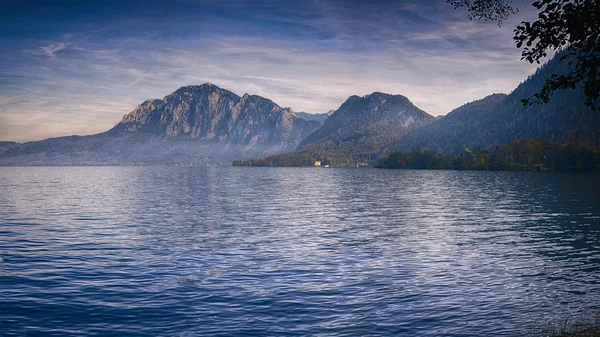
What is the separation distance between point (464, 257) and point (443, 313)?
49.2 ft

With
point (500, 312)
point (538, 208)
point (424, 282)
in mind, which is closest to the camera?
point (500, 312)

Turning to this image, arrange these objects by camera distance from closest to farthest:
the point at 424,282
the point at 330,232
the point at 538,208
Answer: the point at 424,282 → the point at 330,232 → the point at 538,208

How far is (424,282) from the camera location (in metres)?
27.9

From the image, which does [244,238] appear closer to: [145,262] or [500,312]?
[145,262]

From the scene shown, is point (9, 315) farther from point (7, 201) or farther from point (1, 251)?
point (7, 201)

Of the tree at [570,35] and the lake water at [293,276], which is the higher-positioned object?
the tree at [570,35]

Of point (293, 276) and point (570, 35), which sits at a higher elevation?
point (570, 35)

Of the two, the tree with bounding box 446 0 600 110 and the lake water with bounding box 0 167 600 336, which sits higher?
the tree with bounding box 446 0 600 110

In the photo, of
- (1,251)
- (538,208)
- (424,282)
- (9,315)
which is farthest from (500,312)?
(538,208)

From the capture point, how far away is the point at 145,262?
34219mm

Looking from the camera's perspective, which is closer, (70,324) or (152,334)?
(152,334)

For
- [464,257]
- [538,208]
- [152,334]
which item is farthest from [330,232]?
[538,208]

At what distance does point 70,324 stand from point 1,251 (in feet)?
76.2

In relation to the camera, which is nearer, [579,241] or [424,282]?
[424,282]
